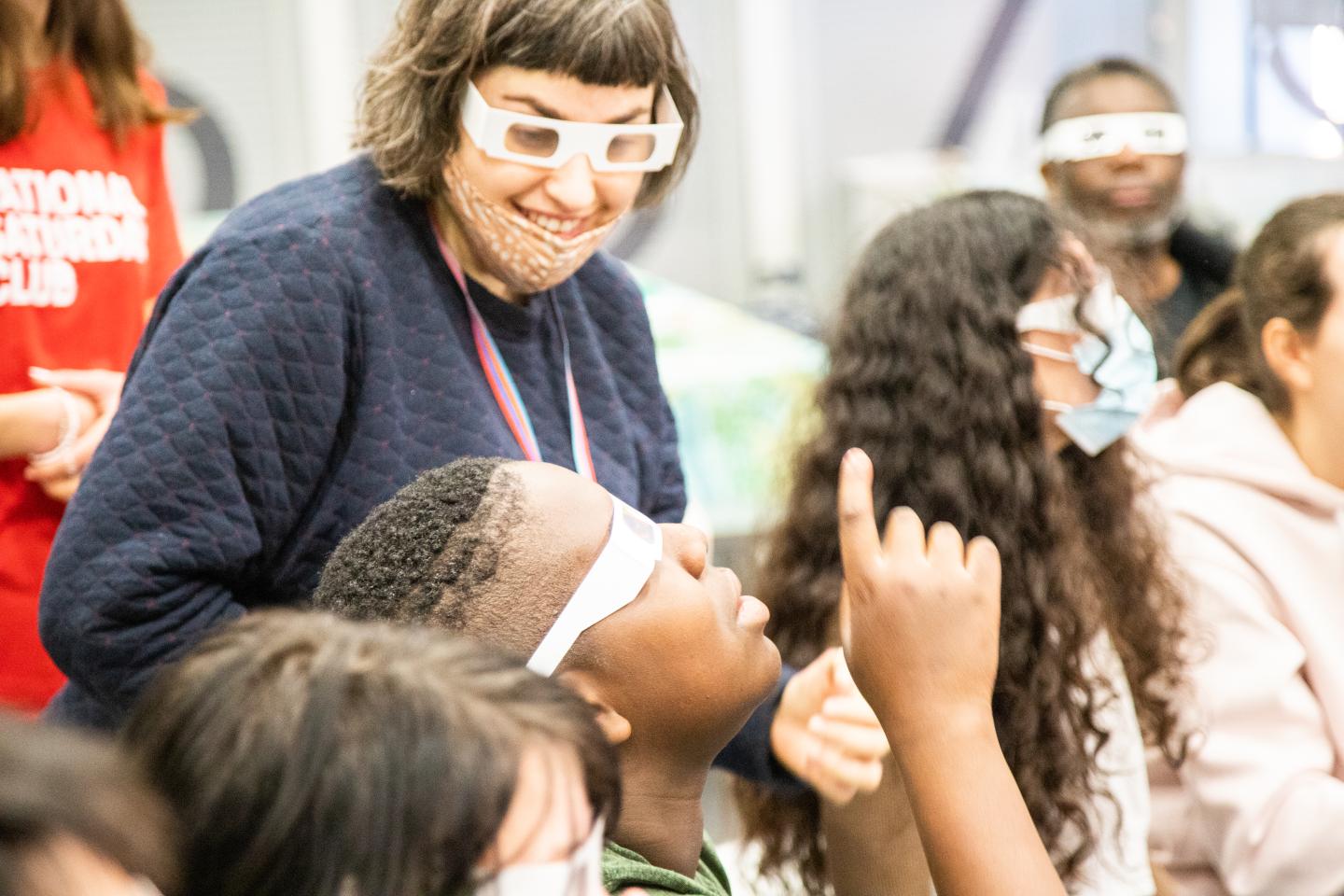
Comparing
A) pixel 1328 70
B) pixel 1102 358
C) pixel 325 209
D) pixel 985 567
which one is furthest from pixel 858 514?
pixel 1328 70

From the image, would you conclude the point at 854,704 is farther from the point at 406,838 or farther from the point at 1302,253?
the point at 1302,253

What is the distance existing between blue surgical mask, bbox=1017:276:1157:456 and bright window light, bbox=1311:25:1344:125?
14.8 ft

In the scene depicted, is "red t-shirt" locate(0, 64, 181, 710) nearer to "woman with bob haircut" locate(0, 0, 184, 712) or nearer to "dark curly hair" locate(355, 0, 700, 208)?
"woman with bob haircut" locate(0, 0, 184, 712)

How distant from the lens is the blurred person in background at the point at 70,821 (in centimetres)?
68

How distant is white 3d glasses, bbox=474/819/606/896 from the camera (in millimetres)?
868

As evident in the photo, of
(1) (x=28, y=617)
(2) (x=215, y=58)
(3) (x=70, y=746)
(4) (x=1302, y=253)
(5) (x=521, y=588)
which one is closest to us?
(3) (x=70, y=746)

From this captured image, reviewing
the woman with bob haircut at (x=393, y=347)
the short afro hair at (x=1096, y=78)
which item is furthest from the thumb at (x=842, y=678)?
the short afro hair at (x=1096, y=78)

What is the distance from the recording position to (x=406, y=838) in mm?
817

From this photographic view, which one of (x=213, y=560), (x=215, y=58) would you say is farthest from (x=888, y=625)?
(x=215, y=58)

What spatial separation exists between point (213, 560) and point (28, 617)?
1.83 feet

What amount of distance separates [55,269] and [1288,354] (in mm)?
1908

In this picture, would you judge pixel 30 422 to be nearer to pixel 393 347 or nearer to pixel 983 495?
pixel 393 347

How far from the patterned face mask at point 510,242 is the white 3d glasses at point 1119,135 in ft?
7.54

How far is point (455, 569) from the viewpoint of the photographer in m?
1.21
